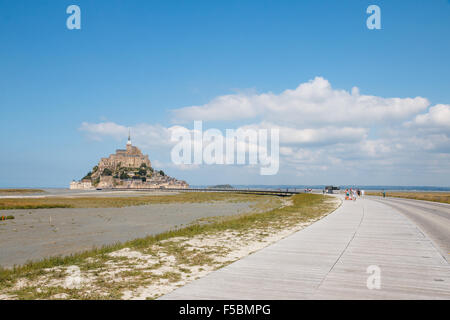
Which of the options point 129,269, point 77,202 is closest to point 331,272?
point 129,269

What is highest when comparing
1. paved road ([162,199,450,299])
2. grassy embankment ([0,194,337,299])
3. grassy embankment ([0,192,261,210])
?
paved road ([162,199,450,299])

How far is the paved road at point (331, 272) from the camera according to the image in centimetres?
622

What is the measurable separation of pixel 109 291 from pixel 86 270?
2.71m

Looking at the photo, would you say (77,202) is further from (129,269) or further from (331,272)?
(331,272)

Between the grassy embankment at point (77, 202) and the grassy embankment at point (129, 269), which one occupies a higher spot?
the grassy embankment at point (129, 269)

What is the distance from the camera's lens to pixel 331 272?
25.4 ft

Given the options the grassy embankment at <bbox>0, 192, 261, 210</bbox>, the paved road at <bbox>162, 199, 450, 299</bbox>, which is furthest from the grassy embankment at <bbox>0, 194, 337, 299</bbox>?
the grassy embankment at <bbox>0, 192, 261, 210</bbox>

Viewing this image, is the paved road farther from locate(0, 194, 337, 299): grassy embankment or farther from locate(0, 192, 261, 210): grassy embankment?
locate(0, 192, 261, 210): grassy embankment

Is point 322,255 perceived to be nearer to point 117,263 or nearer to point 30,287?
point 117,263

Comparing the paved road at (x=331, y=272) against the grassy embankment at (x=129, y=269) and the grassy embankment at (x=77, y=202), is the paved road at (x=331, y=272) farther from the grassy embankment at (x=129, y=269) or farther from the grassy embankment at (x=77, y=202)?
the grassy embankment at (x=77, y=202)

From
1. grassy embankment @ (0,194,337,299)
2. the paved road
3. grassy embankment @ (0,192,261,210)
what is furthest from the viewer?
grassy embankment @ (0,192,261,210)

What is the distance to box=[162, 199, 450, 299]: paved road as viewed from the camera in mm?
6223

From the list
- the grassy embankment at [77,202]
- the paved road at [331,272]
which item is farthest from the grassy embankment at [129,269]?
the grassy embankment at [77,202]
